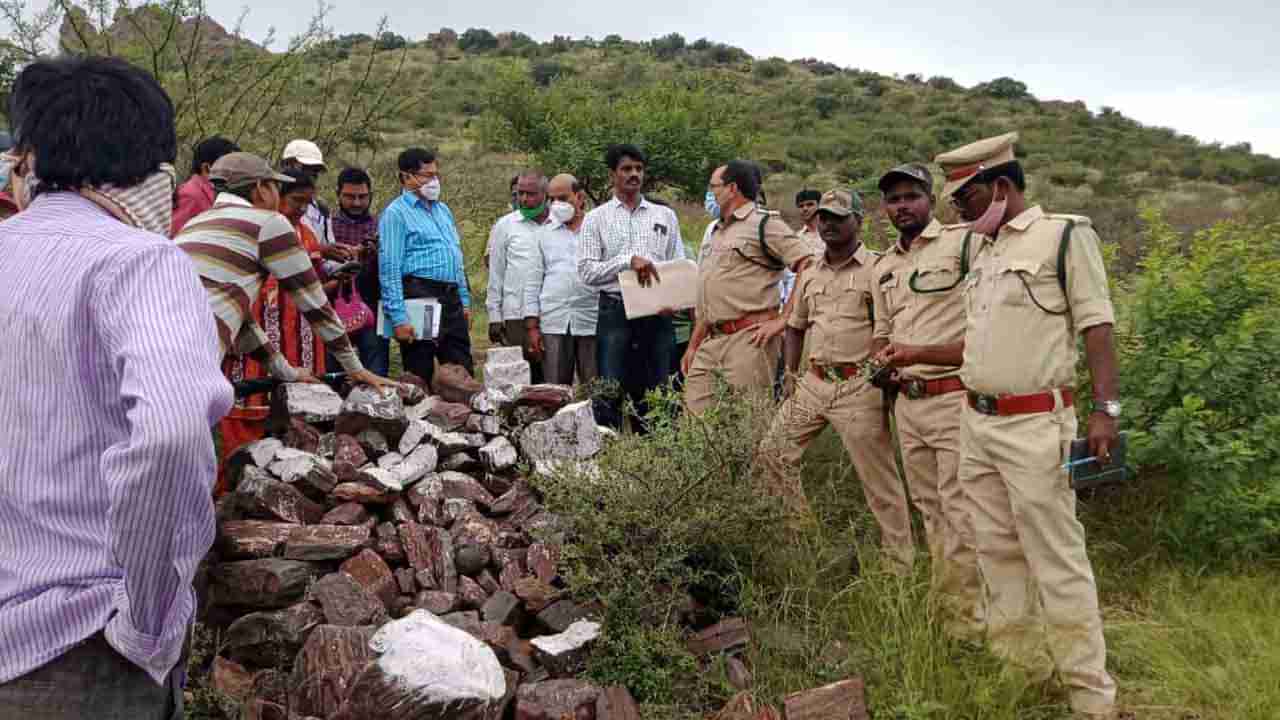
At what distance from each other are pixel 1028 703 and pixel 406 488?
9.22 feet

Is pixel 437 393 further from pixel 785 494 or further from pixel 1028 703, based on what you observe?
pixel 1028 703

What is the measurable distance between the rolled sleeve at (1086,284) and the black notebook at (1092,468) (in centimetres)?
45

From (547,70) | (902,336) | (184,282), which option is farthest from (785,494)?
(547,70)

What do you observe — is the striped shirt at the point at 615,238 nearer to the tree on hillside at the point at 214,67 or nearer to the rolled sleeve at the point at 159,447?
the tree on hillside at the point at 214,67

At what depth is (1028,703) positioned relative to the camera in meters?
3.93

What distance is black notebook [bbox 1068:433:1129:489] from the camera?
3820 millimetres

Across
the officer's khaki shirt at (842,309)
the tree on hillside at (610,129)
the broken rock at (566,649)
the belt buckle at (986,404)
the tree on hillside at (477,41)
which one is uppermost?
the tree on hillside at (477,41)

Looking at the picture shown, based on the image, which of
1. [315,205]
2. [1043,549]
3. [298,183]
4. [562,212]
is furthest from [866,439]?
[315,205]

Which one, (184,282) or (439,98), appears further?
(439,98)

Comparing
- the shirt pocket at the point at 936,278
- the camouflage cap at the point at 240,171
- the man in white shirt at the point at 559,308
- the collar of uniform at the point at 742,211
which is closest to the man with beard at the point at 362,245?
the man in white shirt at the point at 559,308

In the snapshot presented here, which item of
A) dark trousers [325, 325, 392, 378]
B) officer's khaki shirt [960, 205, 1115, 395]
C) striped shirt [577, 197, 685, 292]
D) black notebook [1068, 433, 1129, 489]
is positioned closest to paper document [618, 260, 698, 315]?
striped shirt [577, 197, 685, 292]

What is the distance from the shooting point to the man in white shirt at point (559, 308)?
7254 mm

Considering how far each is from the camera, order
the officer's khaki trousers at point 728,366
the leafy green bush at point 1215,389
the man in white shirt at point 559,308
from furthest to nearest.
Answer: the man in white shirt at point 559,308 < the officer's khaki trousers at point 728,366 < the leafy green bush at point 1215,389

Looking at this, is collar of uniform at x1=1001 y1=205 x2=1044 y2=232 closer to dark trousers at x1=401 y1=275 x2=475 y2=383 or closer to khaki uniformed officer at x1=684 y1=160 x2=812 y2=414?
khaki uniformed officer at x1=684 y1=160 x2=812 y2=414
